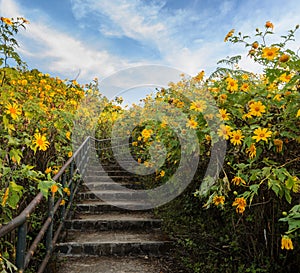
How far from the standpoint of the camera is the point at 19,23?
242 centimetres

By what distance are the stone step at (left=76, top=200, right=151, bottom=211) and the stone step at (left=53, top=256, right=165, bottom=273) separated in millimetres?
1500

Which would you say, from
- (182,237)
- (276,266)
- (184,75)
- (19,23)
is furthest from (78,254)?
(184,75)

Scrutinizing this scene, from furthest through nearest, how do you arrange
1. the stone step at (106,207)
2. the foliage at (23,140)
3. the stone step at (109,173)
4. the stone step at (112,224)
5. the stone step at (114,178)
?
the stone step at (109,173), the stone step at (114,178), the stone step at (106,207), the stone step at (112,224), the foliage at (23,140)

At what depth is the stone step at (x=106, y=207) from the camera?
4979 mm

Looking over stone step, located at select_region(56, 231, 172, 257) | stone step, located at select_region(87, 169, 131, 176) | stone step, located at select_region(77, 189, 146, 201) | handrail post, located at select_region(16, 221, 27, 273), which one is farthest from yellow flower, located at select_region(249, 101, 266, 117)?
stone step, located at select_region(87, 169, 131, 176)

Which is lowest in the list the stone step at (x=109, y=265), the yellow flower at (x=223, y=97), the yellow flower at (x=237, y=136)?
the stone step at (x=109, y=265)

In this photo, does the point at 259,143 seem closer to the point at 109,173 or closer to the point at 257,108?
the point at 257,108

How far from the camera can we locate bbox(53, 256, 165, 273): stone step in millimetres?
3193

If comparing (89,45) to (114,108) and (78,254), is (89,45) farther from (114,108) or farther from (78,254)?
(114,108)

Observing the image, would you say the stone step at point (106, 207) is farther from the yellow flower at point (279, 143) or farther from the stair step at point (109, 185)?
the yellow flower at point (279, 143)

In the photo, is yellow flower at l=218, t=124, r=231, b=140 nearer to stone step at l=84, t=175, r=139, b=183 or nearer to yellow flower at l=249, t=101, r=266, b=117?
yellow flower at l=249, t=101, r=266, b=117

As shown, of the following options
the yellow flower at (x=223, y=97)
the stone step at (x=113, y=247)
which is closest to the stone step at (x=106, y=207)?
the stone step at (x=113, y=247)

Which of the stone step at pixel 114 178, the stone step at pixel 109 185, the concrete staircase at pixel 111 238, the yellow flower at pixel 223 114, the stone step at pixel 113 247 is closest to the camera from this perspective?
the yellow flower at pixel 223 114

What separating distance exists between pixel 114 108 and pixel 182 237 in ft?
23.3
